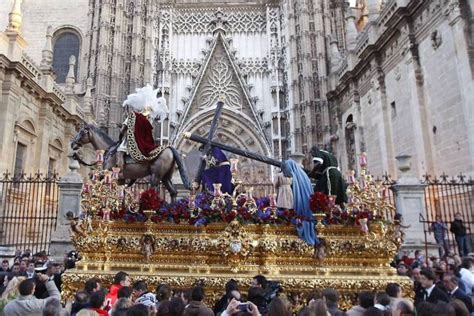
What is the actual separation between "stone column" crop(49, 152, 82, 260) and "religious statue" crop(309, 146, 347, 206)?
25.0 feet

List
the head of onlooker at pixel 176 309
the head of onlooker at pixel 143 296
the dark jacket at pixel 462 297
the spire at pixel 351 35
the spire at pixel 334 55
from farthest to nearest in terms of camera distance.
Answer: the spire at pixel 334 55, the spire at pixel 351 35, the dark jacket at pixel 462 297, the head of onlooker at pixel 143 296, the head of onlooker at pixel 176 309

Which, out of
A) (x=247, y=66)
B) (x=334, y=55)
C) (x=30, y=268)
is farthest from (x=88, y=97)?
(x=30, y=268)

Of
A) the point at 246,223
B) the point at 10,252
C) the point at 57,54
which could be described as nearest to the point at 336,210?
the point at 246,223

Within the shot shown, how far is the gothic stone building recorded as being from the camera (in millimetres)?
21828

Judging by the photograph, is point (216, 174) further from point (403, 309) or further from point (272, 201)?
point (403, 309)

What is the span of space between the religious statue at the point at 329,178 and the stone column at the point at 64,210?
300 inches

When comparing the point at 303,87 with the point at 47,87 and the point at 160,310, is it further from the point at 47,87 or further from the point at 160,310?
the point at 160,310

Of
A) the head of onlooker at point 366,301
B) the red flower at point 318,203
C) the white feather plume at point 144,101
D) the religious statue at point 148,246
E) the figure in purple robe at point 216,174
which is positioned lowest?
the head of onlooker at point 366,301

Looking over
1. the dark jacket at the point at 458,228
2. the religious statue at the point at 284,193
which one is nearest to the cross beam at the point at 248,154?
the religious statue at the point at 284,193

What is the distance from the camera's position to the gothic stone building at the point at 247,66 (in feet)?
71.6

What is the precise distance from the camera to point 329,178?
→ 804cm

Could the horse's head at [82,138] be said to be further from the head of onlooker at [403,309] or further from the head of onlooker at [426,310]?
the head of onlooker at [426,310]

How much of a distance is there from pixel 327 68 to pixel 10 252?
24125 mm

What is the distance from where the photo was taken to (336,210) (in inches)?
287
